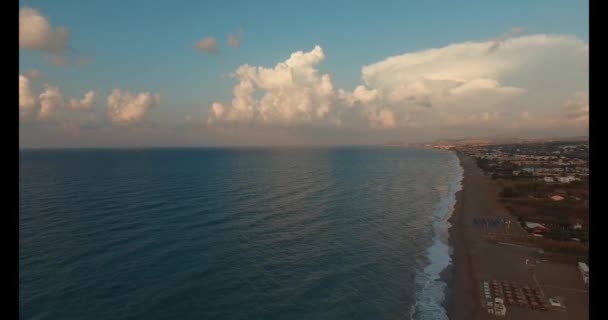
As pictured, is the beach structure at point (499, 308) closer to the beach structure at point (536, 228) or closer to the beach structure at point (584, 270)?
the beach structure at point (584, 270)

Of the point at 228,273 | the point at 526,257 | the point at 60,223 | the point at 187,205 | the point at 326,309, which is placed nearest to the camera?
the point at 326,309

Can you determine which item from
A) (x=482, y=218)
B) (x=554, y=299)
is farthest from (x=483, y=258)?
(x=482, y=218)

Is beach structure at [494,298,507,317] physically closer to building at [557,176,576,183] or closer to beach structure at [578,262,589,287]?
beach structure at [578,262,589,287]

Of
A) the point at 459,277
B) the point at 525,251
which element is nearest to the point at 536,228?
the point at 525,251

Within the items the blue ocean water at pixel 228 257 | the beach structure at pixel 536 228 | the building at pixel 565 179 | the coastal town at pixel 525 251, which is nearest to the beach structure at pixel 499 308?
the coastal town at pixel 525 251

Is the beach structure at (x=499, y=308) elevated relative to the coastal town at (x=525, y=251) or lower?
lower

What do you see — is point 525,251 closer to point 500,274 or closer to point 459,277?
point 500,274

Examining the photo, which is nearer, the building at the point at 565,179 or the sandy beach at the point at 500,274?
the sandy beach at the point at 500,274
